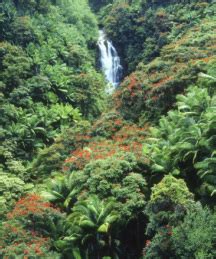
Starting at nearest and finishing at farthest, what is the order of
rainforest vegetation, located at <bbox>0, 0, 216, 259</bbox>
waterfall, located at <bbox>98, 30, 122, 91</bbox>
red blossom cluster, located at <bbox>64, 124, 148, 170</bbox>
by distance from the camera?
rainforest vegetation, located at <bbox>0, 0, 216, 259</bbox>, red blossom cluster, located at <bbox>64, 124, 148, 170</bbox>, waterfall, located at <bbox>98, 30, 122, 91</bbox>

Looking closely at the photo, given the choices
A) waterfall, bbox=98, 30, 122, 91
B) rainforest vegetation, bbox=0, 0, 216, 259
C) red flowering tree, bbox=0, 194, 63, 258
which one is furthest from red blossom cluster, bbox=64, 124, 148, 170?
waterfall, bbox=98, 30, 122, 91

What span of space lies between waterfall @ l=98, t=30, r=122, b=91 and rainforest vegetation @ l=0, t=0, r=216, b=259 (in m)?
0.75

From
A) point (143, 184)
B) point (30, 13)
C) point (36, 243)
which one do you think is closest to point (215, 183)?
point (143, 184)

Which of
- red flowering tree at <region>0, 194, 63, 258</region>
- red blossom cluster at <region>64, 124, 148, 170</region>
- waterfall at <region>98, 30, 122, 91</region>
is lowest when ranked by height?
red flowering tree at <region>0, 194, 63, 258</region>

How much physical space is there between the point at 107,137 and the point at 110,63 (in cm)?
2189

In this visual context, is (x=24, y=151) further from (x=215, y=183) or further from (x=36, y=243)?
(x=215, y=183)

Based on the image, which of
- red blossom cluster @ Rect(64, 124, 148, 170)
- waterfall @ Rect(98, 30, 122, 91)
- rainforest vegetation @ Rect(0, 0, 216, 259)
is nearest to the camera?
rainforest vegetation @ Rect(0, 0, 216, 259)

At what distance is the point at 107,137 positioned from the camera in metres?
23.3

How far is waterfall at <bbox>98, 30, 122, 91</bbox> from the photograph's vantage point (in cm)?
4319

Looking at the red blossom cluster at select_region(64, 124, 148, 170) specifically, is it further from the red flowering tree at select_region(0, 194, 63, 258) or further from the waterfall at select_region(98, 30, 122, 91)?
the waterfall at select_region(98, 30, 122, 91)

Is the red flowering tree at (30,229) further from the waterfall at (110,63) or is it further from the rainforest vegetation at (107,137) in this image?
the waterfall at (110,63)

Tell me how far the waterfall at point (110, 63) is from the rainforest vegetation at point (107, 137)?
75cm

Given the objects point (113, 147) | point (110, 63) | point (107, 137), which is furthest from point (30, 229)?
point (110, 63)

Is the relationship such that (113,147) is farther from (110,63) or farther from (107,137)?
(110,63)
